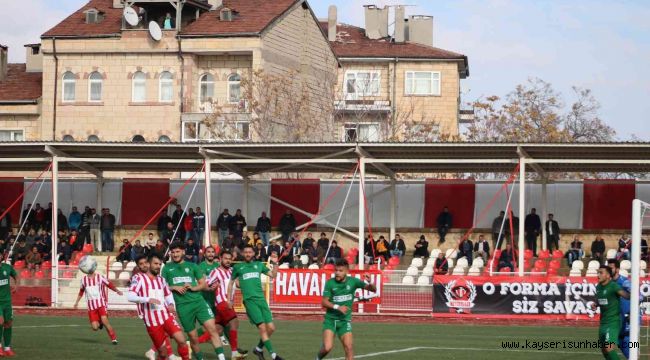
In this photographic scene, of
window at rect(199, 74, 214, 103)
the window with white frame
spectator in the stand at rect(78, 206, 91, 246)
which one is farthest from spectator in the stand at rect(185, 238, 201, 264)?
the window with white frame

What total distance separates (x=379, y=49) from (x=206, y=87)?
1734 centimetres

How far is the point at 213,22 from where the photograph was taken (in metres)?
65.8

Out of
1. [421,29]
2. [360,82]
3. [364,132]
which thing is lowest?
[364,132]

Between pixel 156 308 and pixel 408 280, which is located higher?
pixel 156 308

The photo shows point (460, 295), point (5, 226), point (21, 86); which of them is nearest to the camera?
point (460, 295)

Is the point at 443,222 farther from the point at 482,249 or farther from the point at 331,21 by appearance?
the point at 331,21

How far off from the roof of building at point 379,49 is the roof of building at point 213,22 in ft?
38.4

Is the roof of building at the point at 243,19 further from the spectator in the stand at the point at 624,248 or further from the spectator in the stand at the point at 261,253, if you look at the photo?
the spectator in the stand at the point at 624,248

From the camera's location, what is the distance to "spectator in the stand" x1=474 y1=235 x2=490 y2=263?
39.3 metres

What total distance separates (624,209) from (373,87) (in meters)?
38.4

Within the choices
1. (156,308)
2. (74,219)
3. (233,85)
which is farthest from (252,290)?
(233,85)

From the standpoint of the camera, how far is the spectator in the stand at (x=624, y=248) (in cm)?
3659

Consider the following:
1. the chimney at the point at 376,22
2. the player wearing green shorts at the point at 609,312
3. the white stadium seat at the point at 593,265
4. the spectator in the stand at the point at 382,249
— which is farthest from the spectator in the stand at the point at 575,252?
the chimney at the point at 376,22

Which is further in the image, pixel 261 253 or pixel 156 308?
pixel 261 253
